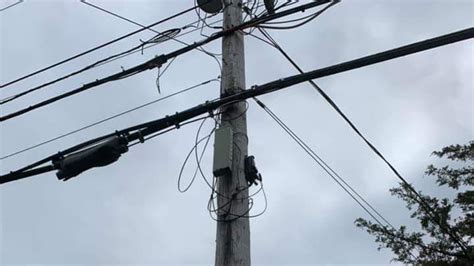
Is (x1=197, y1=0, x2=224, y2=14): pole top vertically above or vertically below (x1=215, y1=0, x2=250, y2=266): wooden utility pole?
above

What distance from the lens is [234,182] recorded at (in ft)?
16.3

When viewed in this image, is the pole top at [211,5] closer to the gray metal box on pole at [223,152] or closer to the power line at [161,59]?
the power line at [161,59]

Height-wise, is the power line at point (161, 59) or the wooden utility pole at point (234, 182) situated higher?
the power line at point (161, 59)

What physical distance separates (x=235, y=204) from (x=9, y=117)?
11.7 feet

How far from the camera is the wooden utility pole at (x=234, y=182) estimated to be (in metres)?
4.58

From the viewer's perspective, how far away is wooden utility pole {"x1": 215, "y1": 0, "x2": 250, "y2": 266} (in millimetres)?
4582

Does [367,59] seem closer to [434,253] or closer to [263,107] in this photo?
[263,107]

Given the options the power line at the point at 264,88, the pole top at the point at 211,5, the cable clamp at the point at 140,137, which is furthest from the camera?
the pole top at the point at 211,5

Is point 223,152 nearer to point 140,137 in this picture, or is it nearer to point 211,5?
point 140,137

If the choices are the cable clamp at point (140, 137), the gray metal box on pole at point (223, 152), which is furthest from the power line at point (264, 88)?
the gray metal box on pole at point (223, 152)

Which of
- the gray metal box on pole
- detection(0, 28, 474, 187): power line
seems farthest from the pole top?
the gray metal box on pole

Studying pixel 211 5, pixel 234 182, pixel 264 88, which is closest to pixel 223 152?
pixel 234 182

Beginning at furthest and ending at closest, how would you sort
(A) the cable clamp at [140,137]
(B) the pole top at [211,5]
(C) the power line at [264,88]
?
(B) the pole top at [211,5] → (A) the cable clamp at [140,137] → (C) the power line at [264,88]

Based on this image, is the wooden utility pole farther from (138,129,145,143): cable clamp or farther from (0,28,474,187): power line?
(138,129,145,143): cable clamp
